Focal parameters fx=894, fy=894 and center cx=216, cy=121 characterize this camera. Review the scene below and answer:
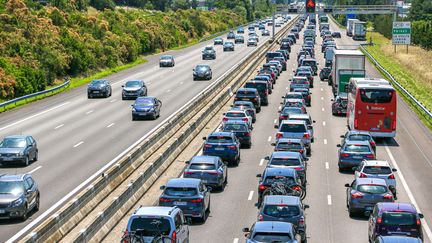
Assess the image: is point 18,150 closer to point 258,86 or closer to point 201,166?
point 201,166

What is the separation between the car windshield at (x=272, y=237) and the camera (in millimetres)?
22125

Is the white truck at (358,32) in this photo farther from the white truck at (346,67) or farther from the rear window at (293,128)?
the rear window at (293,128)

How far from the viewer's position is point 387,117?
4916 centimetres

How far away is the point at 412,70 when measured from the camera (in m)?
109

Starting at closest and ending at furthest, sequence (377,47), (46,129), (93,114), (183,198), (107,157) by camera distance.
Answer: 1. (183,198)
2. (107,157)
3. (46,129)
4. (93,114)
5. (377,47)

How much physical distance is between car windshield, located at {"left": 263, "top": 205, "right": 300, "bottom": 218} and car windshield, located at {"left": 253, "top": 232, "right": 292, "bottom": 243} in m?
3.63

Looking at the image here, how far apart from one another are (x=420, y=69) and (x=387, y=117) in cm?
6232

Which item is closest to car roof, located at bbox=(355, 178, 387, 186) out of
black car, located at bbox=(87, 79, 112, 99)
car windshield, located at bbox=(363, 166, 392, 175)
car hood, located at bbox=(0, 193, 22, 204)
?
car windshield, located at bbox=(363, 166, 392, 175)

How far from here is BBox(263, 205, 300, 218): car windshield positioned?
2588 centimetres

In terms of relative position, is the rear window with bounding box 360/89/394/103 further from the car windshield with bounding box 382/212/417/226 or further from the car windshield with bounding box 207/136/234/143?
the car windshield with bounding box 382/212/417/226

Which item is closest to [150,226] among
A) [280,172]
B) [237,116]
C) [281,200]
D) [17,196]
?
[281,200]

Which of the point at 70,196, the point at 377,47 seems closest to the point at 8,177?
the point at 70,196

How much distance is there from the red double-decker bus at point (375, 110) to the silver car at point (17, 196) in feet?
78.2

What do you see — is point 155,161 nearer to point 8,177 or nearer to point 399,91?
point 8,177
